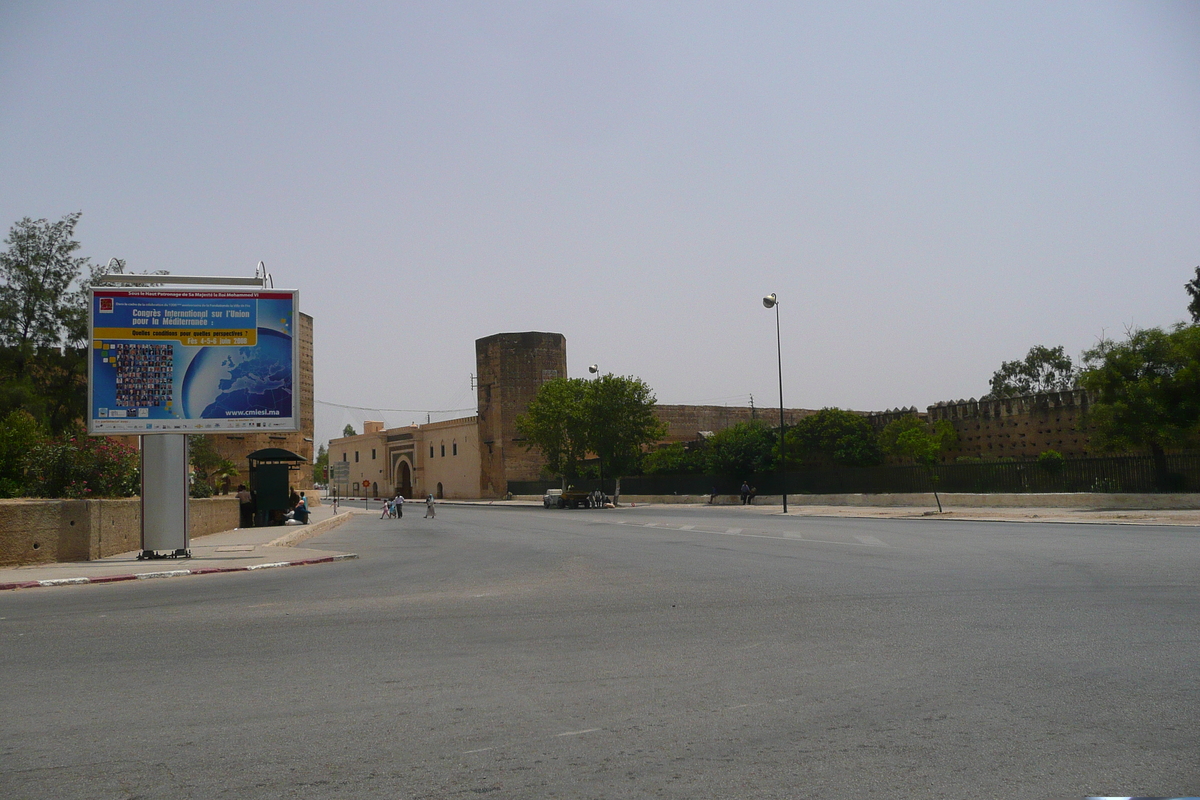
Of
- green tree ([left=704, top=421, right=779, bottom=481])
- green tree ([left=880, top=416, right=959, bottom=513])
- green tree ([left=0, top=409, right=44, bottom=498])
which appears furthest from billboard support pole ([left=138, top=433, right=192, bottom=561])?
green tree ([left=704, top=421, right=779, bottom=481])

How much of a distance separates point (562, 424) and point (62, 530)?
161 ft

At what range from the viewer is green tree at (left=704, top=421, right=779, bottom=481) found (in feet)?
181

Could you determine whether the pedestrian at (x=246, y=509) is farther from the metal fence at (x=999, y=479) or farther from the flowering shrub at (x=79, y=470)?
the metal fence at (x=999, y=479)

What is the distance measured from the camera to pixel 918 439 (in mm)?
46719

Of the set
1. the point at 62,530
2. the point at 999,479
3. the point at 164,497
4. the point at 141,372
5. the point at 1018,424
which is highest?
the point at 141,372

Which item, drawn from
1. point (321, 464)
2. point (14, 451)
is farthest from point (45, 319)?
point (321, 464)

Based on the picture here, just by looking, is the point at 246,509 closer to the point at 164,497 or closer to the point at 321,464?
the point at 164,497

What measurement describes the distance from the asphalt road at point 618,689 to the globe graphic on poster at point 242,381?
249 inches

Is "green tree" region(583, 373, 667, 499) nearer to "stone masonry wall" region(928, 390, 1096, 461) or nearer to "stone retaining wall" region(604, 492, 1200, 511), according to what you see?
"stone retaining wall" region(604, 492, 1200, 511)

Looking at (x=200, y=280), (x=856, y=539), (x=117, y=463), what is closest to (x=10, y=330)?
(x=117, y=463)

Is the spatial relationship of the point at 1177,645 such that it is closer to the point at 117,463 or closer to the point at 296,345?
the point at 296,345

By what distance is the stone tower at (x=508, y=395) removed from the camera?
90.2 meters

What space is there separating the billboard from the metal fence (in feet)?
93.4

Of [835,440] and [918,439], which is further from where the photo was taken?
[835,440]
